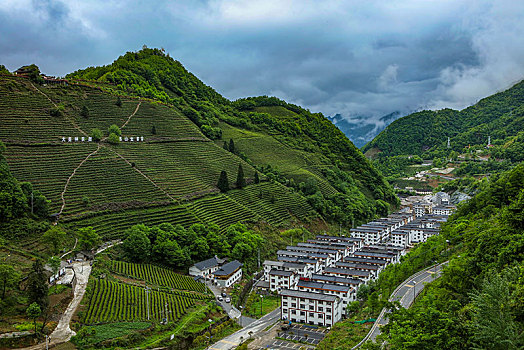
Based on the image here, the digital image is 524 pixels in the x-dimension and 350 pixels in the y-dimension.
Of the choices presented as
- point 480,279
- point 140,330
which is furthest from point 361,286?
point 140,330

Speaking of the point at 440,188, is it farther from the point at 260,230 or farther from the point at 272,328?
the point at 272,328

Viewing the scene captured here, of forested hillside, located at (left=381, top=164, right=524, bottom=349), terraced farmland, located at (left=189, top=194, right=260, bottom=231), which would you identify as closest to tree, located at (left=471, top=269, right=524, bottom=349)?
forested hillside, located at (left=381, top=164, right=524, bottom=349)

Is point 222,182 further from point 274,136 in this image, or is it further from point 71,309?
point 274,136

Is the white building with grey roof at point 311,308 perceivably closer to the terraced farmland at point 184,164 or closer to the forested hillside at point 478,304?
the forested hillside at point 478,304

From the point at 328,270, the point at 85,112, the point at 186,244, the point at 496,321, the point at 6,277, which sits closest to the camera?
the point at 496,321

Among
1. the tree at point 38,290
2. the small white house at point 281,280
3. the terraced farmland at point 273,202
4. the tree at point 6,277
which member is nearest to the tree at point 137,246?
the small white house at point 281,280

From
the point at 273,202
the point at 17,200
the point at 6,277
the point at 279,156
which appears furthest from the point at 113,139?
the point at 279,156
